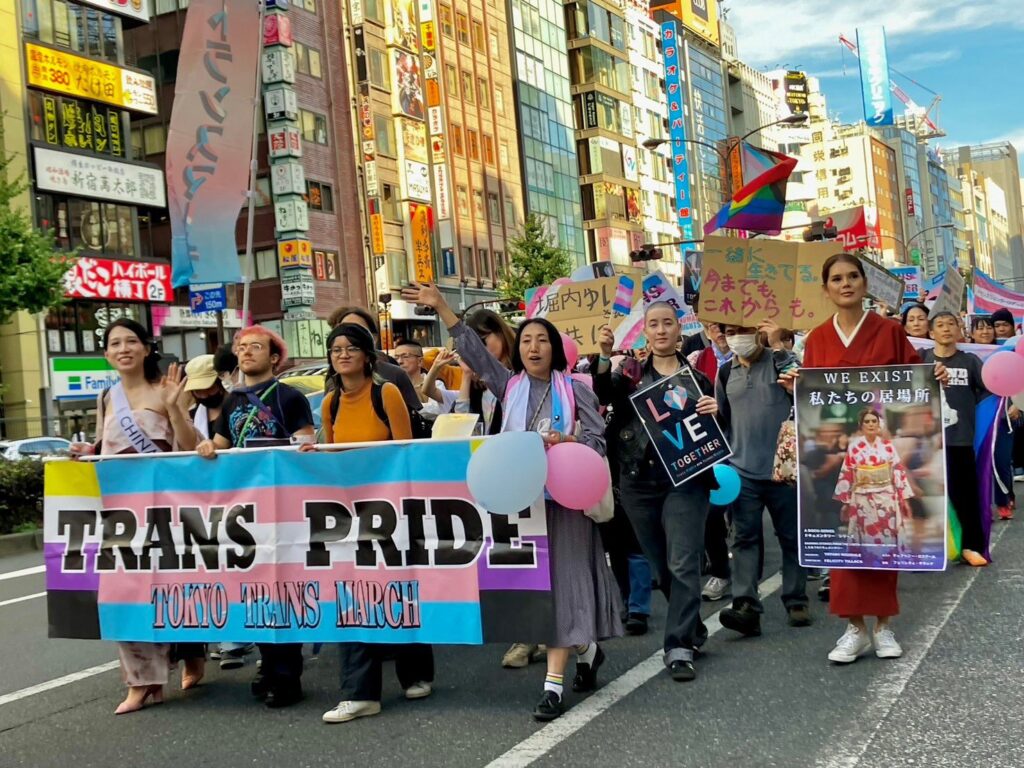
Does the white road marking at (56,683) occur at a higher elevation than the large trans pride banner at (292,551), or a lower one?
lower

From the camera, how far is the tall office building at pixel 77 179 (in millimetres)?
33312

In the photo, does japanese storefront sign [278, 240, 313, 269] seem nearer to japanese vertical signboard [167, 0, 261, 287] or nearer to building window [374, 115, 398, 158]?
building window [374, 115, 398, 158]

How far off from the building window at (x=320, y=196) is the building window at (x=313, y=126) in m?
1.71

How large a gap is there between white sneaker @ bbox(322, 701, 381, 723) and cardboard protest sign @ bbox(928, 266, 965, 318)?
27.0 ft

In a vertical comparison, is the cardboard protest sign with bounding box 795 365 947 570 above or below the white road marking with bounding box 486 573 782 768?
above

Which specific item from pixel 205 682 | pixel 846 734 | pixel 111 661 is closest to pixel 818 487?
pixel 846 734

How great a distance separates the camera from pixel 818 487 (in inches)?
242

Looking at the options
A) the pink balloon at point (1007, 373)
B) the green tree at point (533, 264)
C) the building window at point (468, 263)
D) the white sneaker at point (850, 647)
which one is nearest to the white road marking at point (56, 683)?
the white sneaker at point (850, 647)

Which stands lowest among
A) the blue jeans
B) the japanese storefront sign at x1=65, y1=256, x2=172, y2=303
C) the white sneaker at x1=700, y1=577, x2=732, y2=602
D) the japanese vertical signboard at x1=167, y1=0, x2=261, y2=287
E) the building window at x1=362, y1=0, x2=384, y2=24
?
the white sneaker at x1=700, y1=577, x2=732, y2=602

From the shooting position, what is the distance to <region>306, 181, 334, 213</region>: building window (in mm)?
47656

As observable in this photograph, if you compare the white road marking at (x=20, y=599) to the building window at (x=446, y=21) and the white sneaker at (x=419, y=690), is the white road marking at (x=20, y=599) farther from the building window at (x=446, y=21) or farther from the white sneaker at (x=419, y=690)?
the building window at (x=446, y=21)

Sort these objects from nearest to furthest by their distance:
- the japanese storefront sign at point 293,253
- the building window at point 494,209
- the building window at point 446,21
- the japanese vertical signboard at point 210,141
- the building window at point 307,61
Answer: the japanese vertical signboard at point 210,141 → the japanese storefront sign at point 293,253 → the building window at point 307,61 → the building window at point 446,21 → the building window at point 494,209

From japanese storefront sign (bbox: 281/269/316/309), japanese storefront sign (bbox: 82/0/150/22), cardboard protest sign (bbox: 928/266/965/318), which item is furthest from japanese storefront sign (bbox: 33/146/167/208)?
cardboard protest sign (bbox: 928/266/965/318)

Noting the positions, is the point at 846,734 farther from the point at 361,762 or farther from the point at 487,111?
the point at 487,111
